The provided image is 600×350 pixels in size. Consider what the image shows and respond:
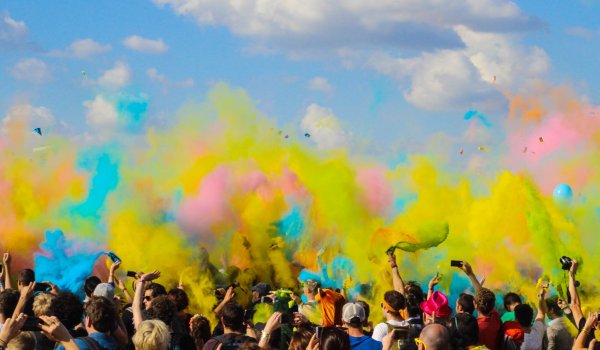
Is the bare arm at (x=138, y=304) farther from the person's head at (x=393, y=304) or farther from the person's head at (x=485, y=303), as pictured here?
the person's head at (x=485, y=303)

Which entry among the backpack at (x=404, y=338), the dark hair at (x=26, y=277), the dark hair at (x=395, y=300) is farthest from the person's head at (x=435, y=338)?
the dark hair at (x=26, y=277)

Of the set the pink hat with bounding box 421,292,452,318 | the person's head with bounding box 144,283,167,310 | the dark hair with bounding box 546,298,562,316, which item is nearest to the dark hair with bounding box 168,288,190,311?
the person's head with bounding box 144,283,167,310

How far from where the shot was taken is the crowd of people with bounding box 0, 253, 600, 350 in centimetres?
524

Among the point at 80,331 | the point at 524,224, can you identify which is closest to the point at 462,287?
the point at 524,224

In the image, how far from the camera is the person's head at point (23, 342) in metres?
5.34

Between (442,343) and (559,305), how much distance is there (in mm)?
3584

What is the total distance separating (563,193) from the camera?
15.1 meters

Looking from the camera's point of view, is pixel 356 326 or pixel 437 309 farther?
pixel 437 309

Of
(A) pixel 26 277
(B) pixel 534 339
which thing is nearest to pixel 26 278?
(A) pixel 26 277

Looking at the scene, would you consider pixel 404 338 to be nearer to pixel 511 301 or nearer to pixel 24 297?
pixel 511 301

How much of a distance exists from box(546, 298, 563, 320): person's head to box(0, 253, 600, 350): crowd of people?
0.01 meters

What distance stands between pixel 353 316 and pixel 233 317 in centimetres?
97

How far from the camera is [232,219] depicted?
1521cm

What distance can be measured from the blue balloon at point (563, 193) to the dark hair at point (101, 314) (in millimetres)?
11265
